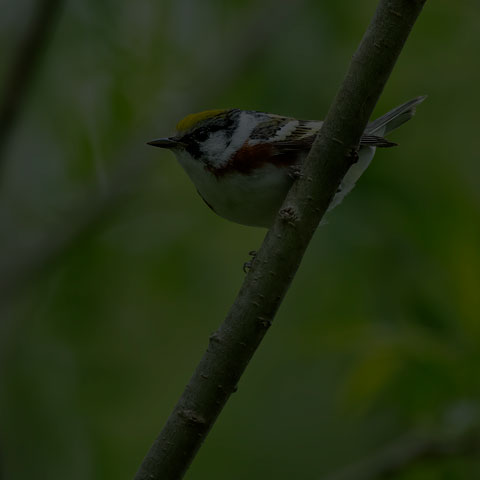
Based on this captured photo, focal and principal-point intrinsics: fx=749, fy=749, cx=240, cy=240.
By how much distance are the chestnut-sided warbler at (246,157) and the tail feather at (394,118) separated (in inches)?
13.7

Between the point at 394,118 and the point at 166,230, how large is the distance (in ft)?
6.75

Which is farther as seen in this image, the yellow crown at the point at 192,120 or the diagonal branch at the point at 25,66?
the diagonal branch at the point at 25,66

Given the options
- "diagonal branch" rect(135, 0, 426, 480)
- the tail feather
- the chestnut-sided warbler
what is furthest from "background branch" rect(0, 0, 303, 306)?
"diagonal branch" rect(135, 0, 426, 480)

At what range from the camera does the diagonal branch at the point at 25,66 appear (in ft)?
13.1

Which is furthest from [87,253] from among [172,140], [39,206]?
[172,140]

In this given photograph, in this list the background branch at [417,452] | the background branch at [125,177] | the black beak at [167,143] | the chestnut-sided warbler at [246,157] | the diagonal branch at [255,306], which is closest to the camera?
the diagonal branch at [255,306]

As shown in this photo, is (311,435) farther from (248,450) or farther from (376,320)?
(376,320)

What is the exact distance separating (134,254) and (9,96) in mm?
1649

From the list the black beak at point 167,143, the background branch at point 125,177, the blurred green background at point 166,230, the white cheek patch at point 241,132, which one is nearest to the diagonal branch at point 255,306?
the white cheek patch at point 241,132

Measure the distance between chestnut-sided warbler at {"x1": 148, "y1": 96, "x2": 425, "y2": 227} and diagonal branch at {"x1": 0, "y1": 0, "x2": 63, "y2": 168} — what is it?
2.82 ft

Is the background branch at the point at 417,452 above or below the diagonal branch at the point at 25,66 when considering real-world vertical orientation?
below

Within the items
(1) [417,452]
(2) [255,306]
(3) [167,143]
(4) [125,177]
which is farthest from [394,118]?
(2) [255,306]

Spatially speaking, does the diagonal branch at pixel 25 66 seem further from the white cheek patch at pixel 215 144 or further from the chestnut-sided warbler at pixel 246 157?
the white cheek patch at pixel 215 144

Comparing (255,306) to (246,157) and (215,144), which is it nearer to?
(246,157)
